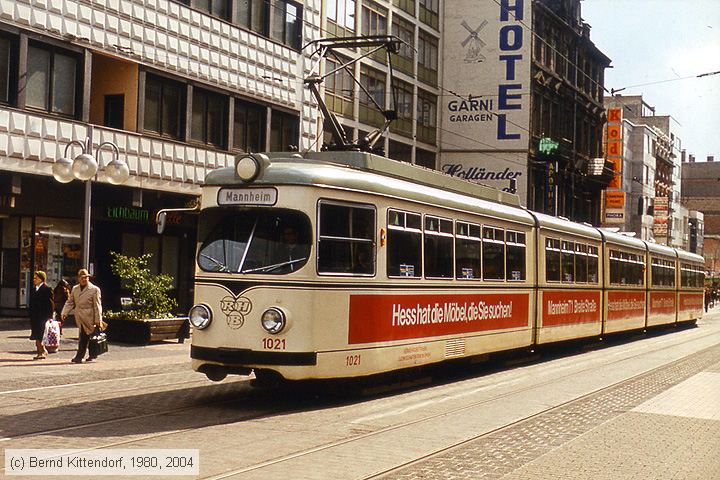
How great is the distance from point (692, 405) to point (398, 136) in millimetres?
33701

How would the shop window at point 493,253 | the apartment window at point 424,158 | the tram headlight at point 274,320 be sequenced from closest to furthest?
1. the tram headlight at point 274,320
2. the shop window at point 493,253
3. the apartment window at point 424,158

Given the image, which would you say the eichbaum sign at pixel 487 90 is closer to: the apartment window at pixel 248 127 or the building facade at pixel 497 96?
the building facade at pixel 497 96

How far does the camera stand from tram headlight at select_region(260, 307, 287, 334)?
476 inches

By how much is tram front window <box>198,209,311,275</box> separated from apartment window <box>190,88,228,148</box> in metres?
17.2

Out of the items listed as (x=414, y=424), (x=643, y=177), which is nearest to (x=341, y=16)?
(x=414, y=424)

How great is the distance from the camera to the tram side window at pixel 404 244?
13.8 meters

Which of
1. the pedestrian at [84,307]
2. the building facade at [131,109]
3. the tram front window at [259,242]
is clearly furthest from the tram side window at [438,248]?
the building facade at [131,109]

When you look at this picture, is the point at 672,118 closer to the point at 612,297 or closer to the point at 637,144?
the point at 637,144

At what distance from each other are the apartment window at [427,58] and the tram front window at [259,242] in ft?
125

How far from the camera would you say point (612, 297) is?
27.0 meters

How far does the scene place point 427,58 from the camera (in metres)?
51.2

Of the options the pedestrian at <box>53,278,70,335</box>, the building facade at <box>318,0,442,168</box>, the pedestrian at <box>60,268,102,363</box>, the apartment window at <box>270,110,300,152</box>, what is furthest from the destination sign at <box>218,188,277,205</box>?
the building facade at <box>318,0,442,168</box>

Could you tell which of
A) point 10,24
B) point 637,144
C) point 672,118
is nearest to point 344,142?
point 10,24

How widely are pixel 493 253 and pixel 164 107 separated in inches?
533
